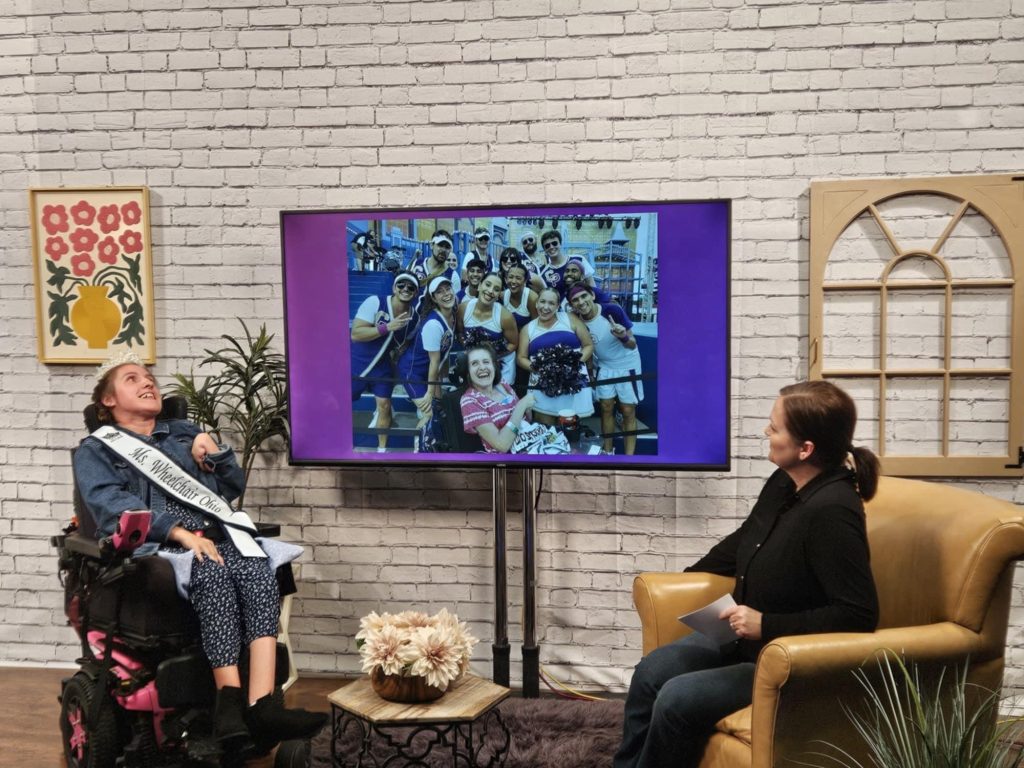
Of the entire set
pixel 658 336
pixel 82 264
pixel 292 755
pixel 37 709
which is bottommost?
pixel 37 709

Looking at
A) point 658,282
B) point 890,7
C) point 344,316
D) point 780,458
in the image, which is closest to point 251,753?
point 344,316

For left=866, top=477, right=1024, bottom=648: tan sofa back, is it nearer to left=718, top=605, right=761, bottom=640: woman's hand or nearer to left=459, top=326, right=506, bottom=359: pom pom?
left=718, top=605, right=761, bottom=640: woman's hand

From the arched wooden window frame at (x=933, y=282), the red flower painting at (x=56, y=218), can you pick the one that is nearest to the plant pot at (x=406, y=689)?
the arched wooden window frame at (x=933, y=282)

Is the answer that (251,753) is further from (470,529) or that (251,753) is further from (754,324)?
(754,324)

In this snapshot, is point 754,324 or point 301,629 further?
point 301,629

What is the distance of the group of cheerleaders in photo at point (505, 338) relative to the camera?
287 centimetres

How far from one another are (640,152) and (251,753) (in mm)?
2242

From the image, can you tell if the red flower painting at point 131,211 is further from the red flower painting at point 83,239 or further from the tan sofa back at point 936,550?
the tan sofa back at point 936,550

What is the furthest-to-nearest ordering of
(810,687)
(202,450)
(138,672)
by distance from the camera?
(202,450) < (138,672) < (810,687)

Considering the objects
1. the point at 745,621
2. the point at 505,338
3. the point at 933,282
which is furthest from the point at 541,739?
the point at 933,282

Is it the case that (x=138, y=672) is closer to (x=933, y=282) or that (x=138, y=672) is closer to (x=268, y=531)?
(x=268, y=531)

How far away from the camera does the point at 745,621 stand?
6.48 ft

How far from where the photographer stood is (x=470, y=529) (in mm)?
3277

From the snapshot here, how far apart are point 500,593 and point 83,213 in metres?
2.08
